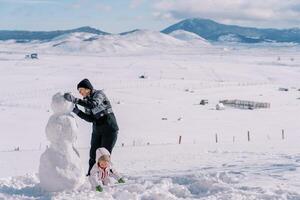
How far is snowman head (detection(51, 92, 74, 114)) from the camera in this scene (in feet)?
26.4

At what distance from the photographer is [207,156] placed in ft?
43.3

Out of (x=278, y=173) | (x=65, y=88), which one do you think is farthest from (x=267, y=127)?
(x=65, y=88)

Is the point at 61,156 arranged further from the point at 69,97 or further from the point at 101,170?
the point at 69,97

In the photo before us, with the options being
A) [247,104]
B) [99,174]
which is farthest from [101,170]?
[247,104]

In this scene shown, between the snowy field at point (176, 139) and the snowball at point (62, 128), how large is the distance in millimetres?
830

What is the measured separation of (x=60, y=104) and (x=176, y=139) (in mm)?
19369

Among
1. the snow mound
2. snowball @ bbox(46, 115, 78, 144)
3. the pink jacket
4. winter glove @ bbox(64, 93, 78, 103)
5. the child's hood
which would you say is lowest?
the snow mound

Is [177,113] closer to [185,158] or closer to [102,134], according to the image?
[185,158]

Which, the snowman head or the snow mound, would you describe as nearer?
the snow mound

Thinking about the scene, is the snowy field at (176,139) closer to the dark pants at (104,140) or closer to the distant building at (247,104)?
the dark pants at (104,140)

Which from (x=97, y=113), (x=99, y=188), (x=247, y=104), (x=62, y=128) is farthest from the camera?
(x=247, y=104)

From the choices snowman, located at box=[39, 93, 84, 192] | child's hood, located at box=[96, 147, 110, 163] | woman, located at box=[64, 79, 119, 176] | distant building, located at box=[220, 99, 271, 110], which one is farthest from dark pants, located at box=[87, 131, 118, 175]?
distant building, located at box=[220, 99, 271, 110]

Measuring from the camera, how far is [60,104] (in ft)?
26.4

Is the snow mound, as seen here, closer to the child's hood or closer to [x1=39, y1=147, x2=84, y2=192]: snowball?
[x1=39, y1=147, x2=84, y2=192]: snowball
